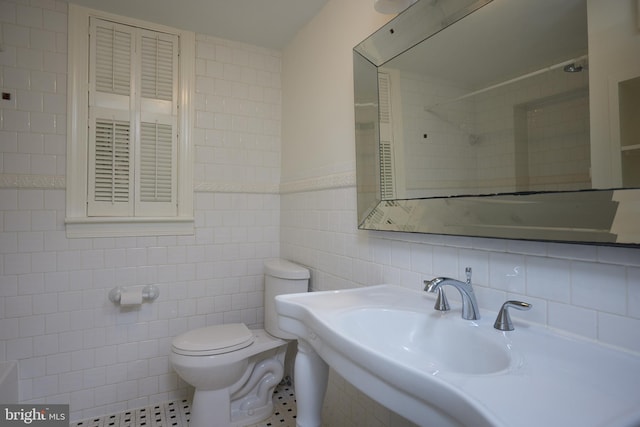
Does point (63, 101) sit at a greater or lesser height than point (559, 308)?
greater

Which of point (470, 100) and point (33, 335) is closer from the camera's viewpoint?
point (470, 100)

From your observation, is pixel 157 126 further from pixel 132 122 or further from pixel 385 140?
pixel 385 140

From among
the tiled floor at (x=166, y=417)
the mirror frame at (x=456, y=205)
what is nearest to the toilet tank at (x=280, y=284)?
the tiled floor at (x=166, y=417)

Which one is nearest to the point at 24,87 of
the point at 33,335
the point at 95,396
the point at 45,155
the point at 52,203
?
the point at 45,155

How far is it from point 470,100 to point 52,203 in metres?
2.22

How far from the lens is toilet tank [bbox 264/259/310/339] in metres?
1.98

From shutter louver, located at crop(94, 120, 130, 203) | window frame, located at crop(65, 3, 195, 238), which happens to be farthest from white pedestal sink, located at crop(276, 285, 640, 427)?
shutter louver, located at crop(94, 120, 130, 203)

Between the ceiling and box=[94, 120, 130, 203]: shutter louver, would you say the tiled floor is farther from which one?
the ceiling

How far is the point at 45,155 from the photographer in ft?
6.20

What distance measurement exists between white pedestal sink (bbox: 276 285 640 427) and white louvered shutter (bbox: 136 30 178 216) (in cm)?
143

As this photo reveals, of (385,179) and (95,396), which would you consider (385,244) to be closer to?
(385,179)

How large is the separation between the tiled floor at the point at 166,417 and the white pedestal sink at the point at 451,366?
1.01 m

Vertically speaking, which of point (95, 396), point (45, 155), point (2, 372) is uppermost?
point (45, 155)

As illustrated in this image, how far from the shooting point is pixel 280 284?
204 cm
